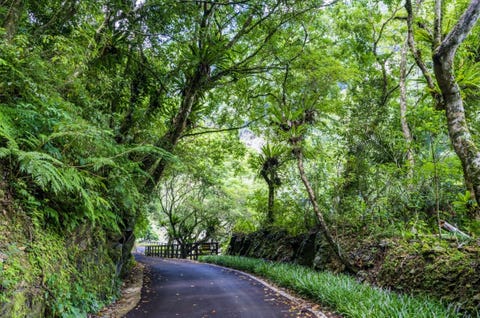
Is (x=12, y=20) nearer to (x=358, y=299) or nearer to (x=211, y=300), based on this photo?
(x=211, y=300)

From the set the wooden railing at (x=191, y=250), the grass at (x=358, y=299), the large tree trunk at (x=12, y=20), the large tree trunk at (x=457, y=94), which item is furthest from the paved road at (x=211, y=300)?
the wooden railing at (x=191, y=250)

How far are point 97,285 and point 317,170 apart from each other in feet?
17.9

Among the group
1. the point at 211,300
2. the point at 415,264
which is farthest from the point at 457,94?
the point at 211,300

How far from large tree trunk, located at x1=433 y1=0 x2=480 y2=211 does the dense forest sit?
2 cm

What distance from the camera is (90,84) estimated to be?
17.5 feet

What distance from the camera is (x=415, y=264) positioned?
5039 mm

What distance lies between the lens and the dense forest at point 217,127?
→ 3.45m

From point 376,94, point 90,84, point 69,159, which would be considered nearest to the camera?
point 69,159

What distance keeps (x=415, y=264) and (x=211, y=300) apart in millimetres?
3660

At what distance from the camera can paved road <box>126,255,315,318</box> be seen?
4.66m

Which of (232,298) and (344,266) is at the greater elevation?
→ (344,266)

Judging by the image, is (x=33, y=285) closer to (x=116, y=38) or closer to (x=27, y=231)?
(x=27, y=231)

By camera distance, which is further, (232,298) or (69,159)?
(232,298)

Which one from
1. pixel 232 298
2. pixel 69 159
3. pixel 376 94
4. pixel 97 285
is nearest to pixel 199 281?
pixel 232 298
